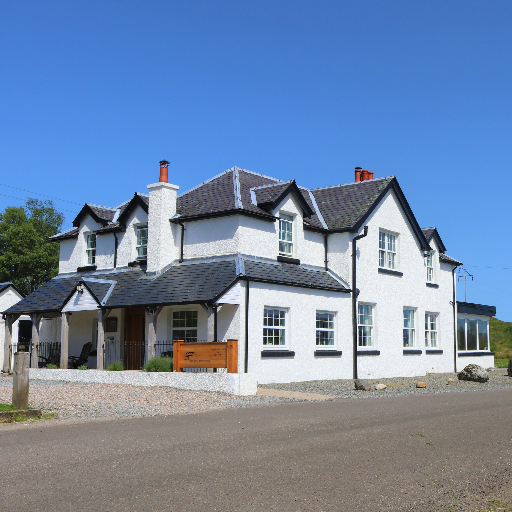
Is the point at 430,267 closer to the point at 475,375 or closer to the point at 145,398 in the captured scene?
the point at 475,375

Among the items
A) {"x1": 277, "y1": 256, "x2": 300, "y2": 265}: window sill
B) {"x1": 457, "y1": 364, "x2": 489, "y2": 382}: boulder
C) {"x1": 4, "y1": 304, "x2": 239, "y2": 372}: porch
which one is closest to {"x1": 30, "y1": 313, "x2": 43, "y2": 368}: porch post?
{"x1": 4, "y1": 304, "x2": 239, "y2": 372}: porch

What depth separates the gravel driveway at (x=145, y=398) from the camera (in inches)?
524

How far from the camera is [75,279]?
26.7m

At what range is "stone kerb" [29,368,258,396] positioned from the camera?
17438mm

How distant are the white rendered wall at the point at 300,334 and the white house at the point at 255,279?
0.05m

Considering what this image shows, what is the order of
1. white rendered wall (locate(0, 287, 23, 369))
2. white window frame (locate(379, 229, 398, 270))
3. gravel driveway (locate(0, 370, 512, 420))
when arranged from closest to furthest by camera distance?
gravel driveway (locate(0, 370, 512, 420)) → white window frame (locate(379, 229, 398, 270)) → white rendered wall (locate(0, 287, 23, 369))

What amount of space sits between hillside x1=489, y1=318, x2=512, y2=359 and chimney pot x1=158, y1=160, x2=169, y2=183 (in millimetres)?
41225

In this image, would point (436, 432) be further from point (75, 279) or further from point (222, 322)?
point (75, 279)

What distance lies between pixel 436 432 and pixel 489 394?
350 inches

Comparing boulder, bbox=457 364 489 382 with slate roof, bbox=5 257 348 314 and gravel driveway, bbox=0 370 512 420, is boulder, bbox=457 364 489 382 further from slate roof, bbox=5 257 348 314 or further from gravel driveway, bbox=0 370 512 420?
slate roof, bbox=5 257 348 314

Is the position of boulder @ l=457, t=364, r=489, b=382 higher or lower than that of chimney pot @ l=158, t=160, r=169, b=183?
lower

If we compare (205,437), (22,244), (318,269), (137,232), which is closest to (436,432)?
(205,437)

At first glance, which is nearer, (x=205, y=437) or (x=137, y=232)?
(x=205, y=437)

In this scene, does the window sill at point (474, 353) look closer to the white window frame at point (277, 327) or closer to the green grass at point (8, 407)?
the white window frame at point (277, 327)
